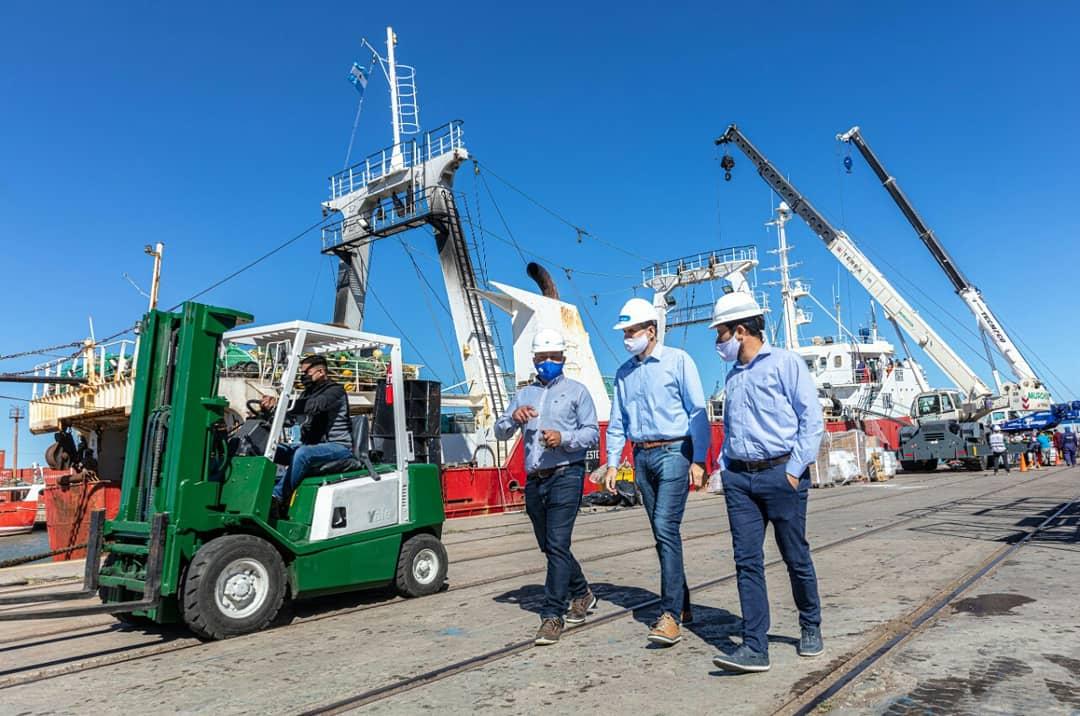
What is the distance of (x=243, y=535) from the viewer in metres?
5.18

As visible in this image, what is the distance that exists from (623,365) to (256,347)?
3234mm

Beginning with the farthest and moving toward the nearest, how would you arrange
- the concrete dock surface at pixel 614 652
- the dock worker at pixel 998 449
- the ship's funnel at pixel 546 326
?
the dock worker at pixel 998 449 → the ship's funnel at pixel 546 326 → the concrete dock surface at pixel 614 652

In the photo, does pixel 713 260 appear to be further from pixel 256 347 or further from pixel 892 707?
pixel 892 707

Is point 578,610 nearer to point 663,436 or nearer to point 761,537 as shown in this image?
point 663,436

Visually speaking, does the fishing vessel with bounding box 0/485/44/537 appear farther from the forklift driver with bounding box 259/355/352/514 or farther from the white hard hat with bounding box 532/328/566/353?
the white hard hat with bounding box 532/328/566/353

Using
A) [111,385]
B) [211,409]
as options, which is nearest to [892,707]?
[211,409]

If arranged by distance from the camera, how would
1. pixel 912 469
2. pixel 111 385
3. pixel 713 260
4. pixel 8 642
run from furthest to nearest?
pixel 912 469 < pixel 713 260 < pixel 111 385 < pixel 8 642

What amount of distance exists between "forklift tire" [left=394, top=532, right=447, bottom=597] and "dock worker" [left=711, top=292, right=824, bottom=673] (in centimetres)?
298

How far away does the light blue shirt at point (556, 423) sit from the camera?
475 centimetres

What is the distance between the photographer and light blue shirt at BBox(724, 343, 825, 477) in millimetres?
3832

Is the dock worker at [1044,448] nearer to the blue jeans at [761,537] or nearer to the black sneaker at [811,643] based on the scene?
the black sneaker at [811,643]

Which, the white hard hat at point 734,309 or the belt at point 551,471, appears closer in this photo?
the white hard hat at point 734,309

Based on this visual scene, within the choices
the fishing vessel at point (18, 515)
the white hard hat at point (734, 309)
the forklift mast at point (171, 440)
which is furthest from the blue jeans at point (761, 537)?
the fishing vessel at point (18, 515)

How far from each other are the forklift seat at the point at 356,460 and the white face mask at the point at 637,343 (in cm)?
254
